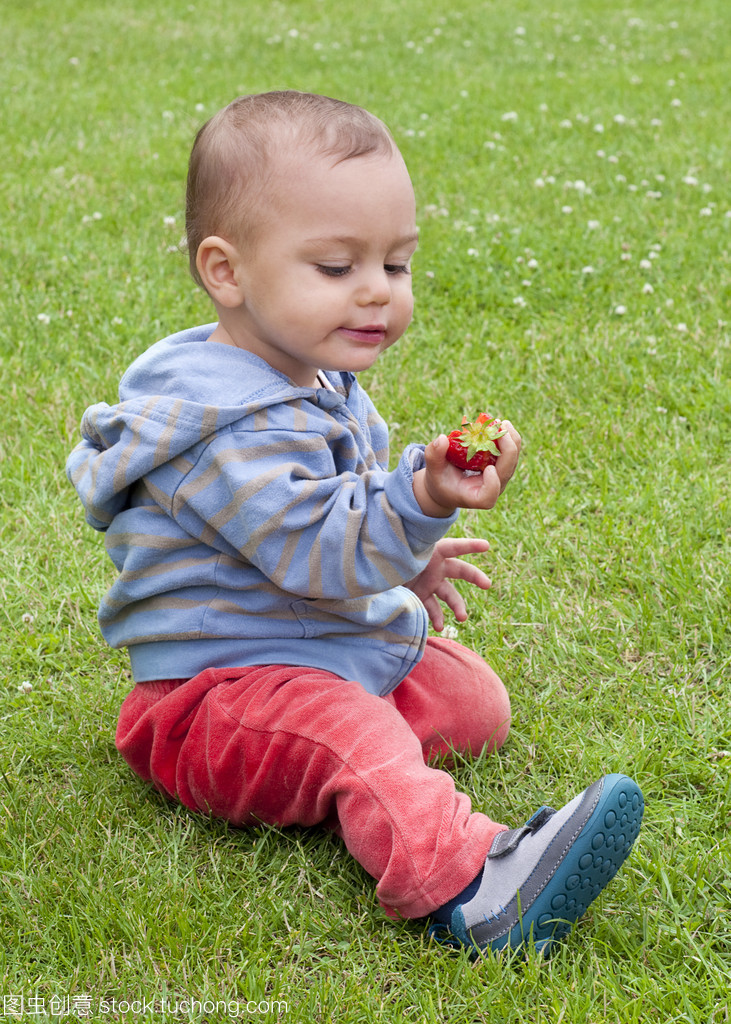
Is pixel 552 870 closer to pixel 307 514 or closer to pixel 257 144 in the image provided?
pixel 307 514

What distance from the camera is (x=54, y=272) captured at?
16.9 ft

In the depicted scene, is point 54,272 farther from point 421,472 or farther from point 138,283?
point 421,472

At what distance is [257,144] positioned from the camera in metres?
2.19

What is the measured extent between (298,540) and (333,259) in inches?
21.2

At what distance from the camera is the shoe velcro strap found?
2084mm

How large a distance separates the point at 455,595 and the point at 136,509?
80cm

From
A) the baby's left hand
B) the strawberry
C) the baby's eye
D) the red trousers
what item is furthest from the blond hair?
the red trousers

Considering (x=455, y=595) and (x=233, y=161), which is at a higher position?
(x=233, y=161)

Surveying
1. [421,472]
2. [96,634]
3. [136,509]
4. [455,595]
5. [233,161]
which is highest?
[233,161]

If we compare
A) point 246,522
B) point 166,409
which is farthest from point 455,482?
point 166,409

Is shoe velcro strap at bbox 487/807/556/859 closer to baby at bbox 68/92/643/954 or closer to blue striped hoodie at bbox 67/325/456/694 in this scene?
baby at bbox 68/92/643/954

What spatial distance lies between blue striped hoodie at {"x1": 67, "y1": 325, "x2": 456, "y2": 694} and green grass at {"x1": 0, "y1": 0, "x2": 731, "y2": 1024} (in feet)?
1.27

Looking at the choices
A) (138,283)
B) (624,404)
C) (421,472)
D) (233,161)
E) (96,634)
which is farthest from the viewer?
(138,283)

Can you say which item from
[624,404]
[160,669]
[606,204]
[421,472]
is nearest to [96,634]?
[160,669]
